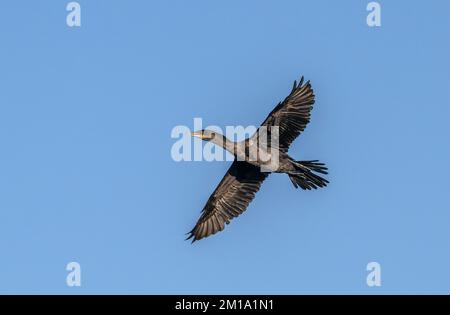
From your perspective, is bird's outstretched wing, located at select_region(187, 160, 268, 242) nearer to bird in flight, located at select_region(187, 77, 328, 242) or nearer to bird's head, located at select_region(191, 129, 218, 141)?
bird in flight, located at select_region(187, 77, 328, 242)

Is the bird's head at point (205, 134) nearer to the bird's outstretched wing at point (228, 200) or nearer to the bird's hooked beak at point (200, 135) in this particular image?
the bird's hooked beak at point (200, 135)

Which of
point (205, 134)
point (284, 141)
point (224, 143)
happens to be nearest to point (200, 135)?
point (205, 134)

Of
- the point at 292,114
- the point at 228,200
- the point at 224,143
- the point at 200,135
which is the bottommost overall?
the point at 228,200

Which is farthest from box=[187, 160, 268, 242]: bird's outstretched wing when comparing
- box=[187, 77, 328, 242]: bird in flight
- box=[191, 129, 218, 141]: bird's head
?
box=[191, 129, 218, 141]: bird's head

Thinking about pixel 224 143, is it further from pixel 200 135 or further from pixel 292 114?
pixel 292 114

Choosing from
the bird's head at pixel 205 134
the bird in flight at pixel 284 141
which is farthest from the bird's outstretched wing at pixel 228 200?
the bird's head at pixel 205 134
